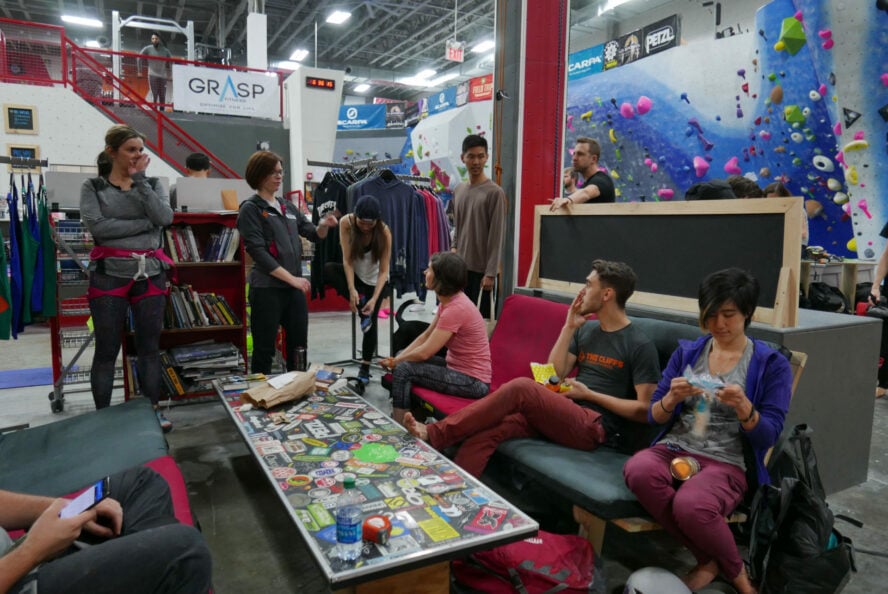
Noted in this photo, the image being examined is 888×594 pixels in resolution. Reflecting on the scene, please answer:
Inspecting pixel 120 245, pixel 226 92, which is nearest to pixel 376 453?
pixel 120 245

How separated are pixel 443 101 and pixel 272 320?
34.3 ft

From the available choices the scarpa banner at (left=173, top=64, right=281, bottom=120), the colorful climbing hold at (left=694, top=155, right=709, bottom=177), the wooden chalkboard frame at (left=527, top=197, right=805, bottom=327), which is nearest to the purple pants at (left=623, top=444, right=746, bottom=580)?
the wooden chalkboard frame at (left=527, top=197, right=805, bottom=327)

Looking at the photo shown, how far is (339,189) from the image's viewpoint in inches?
201

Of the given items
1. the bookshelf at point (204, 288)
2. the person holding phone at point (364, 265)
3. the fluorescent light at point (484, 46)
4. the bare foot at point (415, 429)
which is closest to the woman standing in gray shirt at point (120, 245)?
the bookshelf at point (204, 288)

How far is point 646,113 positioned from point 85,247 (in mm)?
7203

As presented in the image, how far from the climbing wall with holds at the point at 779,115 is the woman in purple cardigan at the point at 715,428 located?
4907 millimetres

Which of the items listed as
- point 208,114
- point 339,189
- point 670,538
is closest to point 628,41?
point 339,189

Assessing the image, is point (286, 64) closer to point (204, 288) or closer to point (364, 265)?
point (204, 288)

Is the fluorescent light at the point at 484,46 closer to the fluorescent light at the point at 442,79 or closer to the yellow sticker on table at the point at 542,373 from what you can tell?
the fluorescent light at the point at 442,79

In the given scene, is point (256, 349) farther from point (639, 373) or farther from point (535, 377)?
point (639, 373)

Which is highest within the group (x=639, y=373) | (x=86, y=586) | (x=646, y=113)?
(x=646, y=113)

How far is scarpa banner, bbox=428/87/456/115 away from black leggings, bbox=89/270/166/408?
1016cm

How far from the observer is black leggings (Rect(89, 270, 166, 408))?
11.1 ft

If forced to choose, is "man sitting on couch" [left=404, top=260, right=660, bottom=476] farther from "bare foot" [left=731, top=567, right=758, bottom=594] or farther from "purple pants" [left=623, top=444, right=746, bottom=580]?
"bare foot" [left=731, top=567, right=758, bottom=594]
